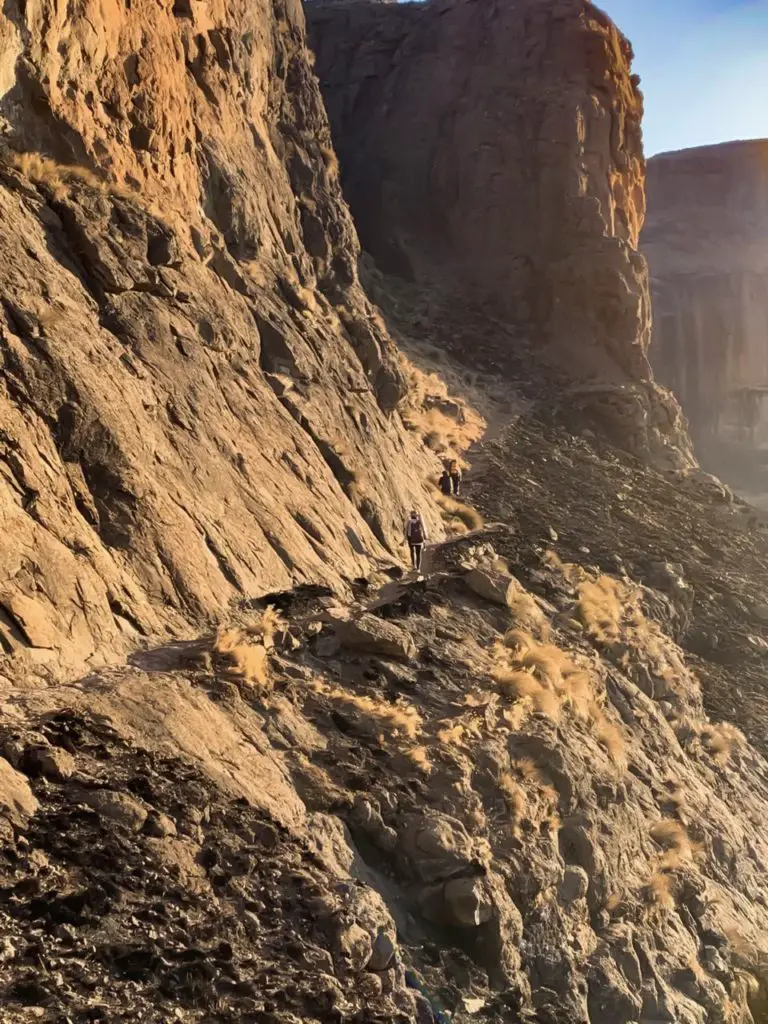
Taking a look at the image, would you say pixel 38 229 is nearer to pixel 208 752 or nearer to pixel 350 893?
pixel 208 752

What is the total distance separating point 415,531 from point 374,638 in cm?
519

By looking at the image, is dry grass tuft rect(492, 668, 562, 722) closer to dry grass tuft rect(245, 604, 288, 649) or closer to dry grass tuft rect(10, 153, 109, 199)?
dry grass tuft rect(245, 604, 288, 649)

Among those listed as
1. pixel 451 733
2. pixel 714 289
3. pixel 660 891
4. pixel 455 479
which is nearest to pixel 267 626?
pixel 451 733

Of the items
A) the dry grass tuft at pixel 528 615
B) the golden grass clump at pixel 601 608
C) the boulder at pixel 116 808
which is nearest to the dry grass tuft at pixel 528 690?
the dry grass tuft at pixel 528 615

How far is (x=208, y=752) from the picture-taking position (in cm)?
828

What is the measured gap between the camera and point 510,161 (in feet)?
135

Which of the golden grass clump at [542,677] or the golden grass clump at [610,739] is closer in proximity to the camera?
the golden grass clump at [542,677]

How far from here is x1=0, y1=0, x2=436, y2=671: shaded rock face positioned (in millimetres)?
9750

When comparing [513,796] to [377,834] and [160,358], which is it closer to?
[377,834]

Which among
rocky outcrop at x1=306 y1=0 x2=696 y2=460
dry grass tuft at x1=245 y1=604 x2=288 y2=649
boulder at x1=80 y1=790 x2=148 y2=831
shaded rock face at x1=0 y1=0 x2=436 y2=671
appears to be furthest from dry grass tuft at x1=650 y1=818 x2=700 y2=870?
rocky outcrop at x1=306 y1=0 x2=696 y2=460

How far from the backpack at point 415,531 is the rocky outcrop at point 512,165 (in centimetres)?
2328

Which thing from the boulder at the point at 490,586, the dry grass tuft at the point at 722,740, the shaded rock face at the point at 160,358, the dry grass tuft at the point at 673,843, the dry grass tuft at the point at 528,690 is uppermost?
the shaded rock face at the point at 160,358

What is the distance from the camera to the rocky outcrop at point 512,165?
39938mm

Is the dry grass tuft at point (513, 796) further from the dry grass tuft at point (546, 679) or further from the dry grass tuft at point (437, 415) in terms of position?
the dry grass tuft at point (437, 415)
